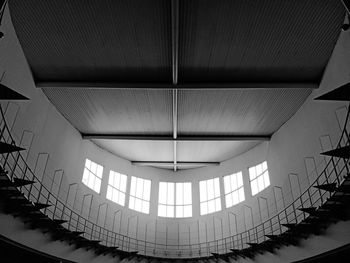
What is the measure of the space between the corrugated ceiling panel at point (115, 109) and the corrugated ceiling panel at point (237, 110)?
5.23ft

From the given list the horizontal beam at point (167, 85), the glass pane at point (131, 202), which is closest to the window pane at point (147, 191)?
the glass pane at point (131, 202)

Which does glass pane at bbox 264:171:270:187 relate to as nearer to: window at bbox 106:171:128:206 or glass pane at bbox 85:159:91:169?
window at bbox 106:171:128:206

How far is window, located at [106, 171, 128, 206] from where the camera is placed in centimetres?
2927

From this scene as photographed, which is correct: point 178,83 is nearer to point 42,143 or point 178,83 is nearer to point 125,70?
point 125,70

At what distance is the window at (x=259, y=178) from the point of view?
1034 inches

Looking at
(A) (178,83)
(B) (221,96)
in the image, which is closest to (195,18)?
(A) (178,83)

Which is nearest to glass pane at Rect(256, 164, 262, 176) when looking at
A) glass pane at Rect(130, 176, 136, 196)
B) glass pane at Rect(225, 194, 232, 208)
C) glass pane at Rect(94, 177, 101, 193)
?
glass pane at Rect(225, 194, 232, 208)

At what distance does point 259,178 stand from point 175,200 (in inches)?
418

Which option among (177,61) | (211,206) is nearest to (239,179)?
(211,206)

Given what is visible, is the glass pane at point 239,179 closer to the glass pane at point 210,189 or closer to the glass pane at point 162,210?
the glass pane at point 210,189

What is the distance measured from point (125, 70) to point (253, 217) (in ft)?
56.7

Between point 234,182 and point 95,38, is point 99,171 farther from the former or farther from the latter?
point 95,38

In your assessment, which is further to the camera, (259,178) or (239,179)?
(239,179)

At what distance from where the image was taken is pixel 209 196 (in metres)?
32.1
